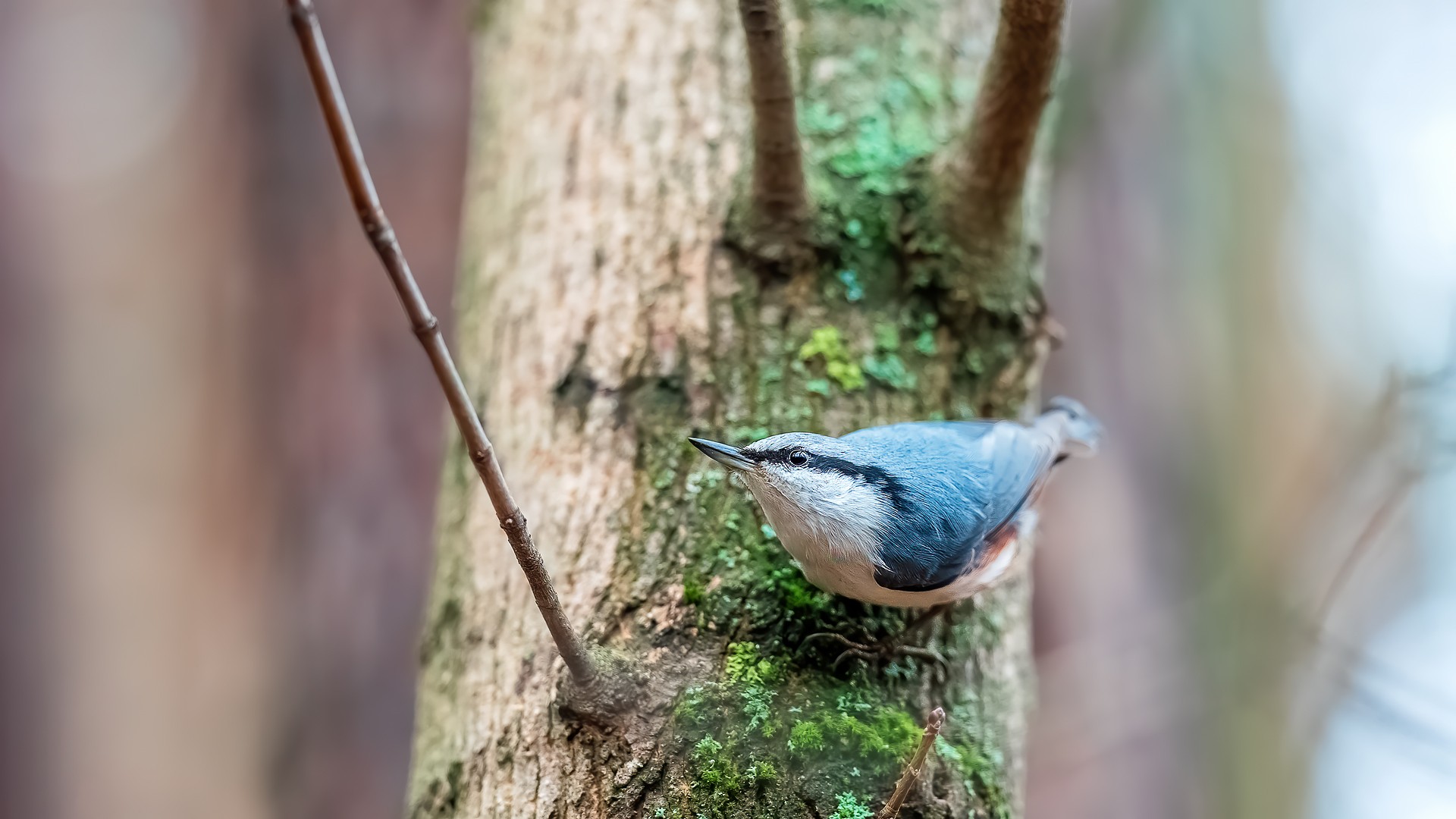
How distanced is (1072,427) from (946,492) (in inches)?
23.8

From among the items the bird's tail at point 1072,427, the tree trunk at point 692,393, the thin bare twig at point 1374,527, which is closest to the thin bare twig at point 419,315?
the tree trunk at point 692,393

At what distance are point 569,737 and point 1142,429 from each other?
11.8ft

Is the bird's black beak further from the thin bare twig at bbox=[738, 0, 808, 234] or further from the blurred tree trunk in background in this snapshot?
the blurred tree trunk in background

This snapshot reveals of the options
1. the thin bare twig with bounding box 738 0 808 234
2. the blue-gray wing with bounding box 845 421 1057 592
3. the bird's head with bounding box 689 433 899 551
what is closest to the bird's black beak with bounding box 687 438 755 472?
the bird's head with bounding box 689 433 899 551

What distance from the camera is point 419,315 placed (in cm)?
105

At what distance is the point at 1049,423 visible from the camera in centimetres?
219

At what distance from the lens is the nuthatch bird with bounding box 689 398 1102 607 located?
5.42 feet

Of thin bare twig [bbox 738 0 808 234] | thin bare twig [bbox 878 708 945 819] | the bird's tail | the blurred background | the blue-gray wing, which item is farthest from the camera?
the blurred background

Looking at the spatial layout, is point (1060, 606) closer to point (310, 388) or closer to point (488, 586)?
point (488, 586)

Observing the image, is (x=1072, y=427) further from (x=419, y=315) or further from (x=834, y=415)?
(x=419, y=315)

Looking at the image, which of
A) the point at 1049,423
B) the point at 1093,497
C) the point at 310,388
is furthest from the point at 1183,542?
the point at 310,388

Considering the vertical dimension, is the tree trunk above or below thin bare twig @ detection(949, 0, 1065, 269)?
below

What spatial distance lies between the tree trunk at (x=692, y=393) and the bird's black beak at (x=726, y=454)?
0.32ft

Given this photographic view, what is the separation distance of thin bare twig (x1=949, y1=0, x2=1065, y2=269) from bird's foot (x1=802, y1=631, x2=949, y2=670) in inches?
32.5
